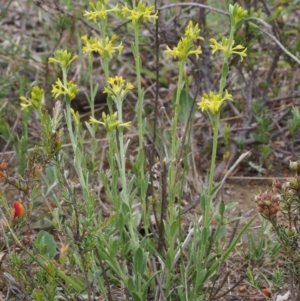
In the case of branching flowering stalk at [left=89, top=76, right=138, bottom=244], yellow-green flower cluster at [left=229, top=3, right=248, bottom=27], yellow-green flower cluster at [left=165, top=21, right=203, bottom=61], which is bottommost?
branching flowering stalk at [left=89, top=76, right=138, bottom=244]

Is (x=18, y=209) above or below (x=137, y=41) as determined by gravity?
below

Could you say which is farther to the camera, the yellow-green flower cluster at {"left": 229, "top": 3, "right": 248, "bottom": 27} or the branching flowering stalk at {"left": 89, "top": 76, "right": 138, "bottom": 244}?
the branching flowering stalk at {"left": 89, "top": 76, "right": 138, "bottom": 244}

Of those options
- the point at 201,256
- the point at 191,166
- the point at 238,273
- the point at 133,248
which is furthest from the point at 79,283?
the point at 191,166

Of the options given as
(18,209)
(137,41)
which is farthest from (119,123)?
(18,209)

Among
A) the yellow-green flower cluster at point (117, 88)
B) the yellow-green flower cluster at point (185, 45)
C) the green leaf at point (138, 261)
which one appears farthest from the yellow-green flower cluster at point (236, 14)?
the green leaf at point (138, 261)

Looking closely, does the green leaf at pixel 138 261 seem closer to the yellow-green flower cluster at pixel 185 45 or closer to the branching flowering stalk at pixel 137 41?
the branching flowering stalk at pixel 137 41

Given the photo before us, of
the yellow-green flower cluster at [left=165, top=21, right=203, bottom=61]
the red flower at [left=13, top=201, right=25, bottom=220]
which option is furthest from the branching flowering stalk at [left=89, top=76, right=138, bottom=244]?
the red flower at [left=13, top=201, right=25, bottom=220]

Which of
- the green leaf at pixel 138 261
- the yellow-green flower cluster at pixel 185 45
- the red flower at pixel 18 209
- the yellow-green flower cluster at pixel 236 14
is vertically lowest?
the green leaf at pixel 138 261

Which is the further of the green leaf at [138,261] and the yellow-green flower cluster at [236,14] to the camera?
the green leaf at [138,261]

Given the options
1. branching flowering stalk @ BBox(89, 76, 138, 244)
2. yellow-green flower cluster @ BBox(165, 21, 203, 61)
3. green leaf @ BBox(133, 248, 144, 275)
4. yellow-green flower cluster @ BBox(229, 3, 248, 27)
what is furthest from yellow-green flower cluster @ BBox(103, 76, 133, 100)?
green leaf @ BBox(133, 248, 144, 275)

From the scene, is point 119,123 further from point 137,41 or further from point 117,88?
point 137,41

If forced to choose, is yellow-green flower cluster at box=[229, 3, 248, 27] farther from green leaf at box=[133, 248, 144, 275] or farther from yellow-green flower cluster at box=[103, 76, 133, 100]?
green leaf at box=[133, 248, 144, 275]

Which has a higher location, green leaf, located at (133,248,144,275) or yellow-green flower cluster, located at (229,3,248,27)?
yellow-green flower cluster, located at (229,3,248,27)

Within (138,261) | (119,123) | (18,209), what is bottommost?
(138,261)
